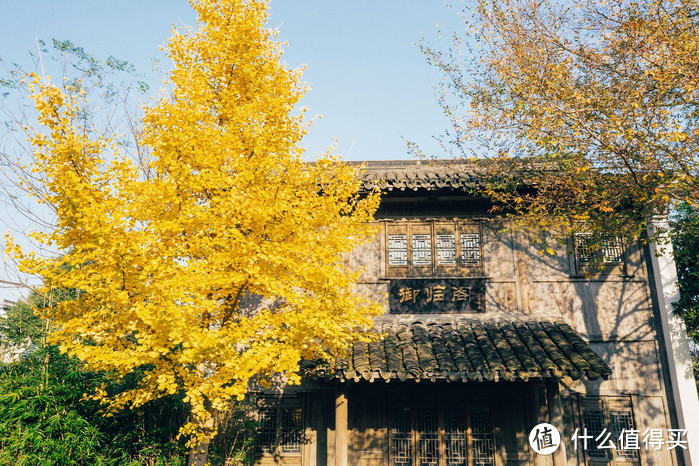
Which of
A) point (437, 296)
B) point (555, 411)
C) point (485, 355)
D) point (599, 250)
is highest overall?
point (599, 250)

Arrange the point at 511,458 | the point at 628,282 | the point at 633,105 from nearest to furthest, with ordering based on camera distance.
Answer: the point at 633,105 → the point at 511,458 → the point at 628,282

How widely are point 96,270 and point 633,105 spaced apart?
952cm

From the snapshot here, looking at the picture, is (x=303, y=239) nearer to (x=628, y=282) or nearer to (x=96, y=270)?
(x=96, y=270)

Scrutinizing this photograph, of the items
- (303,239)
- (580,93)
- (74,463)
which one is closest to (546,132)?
(580,93)

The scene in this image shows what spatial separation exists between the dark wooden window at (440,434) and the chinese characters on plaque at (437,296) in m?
2.00

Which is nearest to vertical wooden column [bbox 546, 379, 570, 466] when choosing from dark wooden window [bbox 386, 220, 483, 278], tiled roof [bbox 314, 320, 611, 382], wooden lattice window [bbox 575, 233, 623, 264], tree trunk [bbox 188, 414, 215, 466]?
tiled roof [bbox 314, 320, 611, 382]

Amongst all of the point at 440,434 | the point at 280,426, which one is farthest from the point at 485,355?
the point at 280,426

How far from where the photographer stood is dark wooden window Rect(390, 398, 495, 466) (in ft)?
31.3

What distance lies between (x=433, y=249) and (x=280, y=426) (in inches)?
207

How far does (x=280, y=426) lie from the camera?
9898 mm

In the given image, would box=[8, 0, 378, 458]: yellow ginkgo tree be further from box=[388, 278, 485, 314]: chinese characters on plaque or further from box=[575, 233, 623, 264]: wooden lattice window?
box=[575, 233, 623, 264]: wooden lattice window

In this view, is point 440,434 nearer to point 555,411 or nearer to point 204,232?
point 555,411

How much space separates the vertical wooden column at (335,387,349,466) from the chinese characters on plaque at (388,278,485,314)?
238 cm

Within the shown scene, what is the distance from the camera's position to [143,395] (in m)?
6.80
